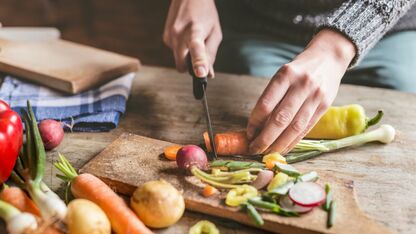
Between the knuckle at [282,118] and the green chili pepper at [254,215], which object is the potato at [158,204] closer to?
the green chili pepper at [254,215]

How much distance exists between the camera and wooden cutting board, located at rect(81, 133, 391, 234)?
40.1 inches

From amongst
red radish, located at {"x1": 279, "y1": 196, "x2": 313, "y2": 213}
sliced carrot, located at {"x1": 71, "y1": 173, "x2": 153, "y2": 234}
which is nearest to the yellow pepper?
red radish, located at {"x1": 279, "y1": 196, "x2": 313, "y2": 213}

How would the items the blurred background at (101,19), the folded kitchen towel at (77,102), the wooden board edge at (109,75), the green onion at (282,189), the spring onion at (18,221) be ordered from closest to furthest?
the spring onion at (18,221) → the green onion at (282,189) → the folded kitchen towel at (77,102) → the wooden board edge at (109,75) → the blurred background at (101,19)

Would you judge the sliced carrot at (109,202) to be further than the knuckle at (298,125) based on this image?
A: No

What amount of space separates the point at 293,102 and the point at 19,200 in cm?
63

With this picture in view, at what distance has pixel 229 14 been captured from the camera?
1.96 meters

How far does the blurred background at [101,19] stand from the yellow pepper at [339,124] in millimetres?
2150

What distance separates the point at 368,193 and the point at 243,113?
0.48m

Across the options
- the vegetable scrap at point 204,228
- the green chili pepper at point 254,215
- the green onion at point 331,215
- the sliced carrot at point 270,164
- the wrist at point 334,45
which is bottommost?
the vegetable scrap at point 204,228

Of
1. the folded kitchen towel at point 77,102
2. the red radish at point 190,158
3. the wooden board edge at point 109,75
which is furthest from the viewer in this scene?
the wooden board edge at point 109,75

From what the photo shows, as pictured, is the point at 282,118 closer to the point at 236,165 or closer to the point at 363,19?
the point at 236,165

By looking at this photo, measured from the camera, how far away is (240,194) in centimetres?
108

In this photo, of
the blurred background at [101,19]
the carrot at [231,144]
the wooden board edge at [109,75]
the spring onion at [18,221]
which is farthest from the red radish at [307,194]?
the blurred background at [101,19]

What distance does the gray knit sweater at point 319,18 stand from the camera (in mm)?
1363
